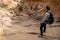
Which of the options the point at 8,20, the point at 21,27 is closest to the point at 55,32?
the point at 21,27

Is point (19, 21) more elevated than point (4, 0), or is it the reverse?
point (4, 0)

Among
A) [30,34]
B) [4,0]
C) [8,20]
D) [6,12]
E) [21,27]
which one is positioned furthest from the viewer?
[4,0]

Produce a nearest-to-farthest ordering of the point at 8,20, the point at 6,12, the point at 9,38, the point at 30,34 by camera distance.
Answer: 1. the point at 9,38
2. the point at 30,34
3. the point at 8,20
4. the point at 6,12

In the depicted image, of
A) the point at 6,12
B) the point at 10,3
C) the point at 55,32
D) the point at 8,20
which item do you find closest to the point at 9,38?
the point at 55,32

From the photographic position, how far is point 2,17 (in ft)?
57.2

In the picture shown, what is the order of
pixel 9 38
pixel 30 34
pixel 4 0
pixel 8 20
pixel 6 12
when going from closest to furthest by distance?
pixel 9 38 → pixel 30 34 → pixel 8 20 → pixel 6 12 → pixel 4 0

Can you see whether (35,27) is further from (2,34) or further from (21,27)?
(2,34)

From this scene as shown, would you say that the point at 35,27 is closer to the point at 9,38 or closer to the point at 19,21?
the point at 19,21

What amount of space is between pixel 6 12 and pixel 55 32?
566 cm

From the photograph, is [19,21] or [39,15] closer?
[19,21]

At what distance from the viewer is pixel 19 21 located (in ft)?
59.0

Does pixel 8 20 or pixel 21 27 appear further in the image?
pixel 8 20

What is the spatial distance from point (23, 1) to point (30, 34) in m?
7.47

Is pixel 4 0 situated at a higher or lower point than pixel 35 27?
higher
